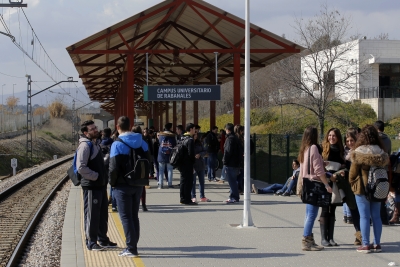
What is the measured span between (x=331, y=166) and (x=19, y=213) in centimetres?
1060

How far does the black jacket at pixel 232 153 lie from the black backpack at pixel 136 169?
564 cm

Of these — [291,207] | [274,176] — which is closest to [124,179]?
[291,207]

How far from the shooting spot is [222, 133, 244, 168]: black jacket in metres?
14.2

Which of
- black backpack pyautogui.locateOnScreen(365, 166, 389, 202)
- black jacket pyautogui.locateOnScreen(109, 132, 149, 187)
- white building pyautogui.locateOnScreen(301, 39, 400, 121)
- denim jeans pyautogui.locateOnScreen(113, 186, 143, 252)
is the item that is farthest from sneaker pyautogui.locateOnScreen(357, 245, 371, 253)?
white building pyautogui.locateOnScreen(301, 39, 400, 121)

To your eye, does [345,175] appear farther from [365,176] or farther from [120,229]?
[120,229]

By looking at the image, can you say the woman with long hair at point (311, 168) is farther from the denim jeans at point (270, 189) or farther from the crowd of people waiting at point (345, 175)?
the denim jeans at point (270, 189)

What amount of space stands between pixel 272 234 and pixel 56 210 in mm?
8353

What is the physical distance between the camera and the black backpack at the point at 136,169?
337 inches

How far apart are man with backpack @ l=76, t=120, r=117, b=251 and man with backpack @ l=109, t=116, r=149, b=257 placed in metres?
0.47

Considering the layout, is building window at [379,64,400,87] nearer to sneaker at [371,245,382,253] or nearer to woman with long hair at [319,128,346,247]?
woman with long hair at [319,128,346,247]

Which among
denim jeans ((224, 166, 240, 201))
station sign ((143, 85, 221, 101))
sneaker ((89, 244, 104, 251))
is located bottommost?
sneaker ((89, 244, 104, 251))

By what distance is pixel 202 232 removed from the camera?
1077 cm

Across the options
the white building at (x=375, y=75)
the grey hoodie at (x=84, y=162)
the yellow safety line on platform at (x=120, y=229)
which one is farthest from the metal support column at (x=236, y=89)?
the grey hoodie at (x=84, y=162)

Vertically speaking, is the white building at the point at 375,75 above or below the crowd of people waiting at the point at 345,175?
→ above
